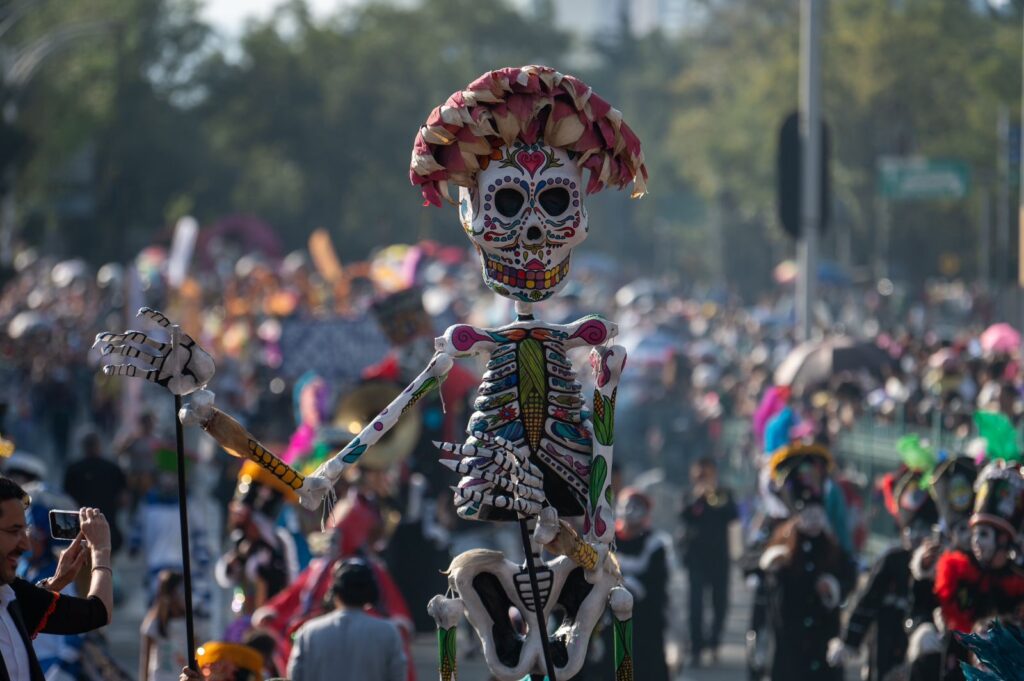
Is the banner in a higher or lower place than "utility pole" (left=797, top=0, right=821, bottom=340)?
lower

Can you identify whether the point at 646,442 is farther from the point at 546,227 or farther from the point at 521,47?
the point at 521,47

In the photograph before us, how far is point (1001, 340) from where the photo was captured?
22672 millimetres

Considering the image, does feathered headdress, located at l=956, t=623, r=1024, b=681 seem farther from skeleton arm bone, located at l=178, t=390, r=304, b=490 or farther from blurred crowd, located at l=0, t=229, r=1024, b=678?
blurred crowd, located at l=0, t=229, r=1024, b=678

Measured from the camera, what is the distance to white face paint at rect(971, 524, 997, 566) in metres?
10.1

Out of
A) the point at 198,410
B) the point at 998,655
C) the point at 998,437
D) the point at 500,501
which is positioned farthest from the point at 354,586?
the point at 998,437

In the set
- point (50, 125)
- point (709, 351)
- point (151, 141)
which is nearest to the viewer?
point (709, 351)

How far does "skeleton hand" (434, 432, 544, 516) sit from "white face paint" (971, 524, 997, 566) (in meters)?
2.52

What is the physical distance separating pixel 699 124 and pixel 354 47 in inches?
655

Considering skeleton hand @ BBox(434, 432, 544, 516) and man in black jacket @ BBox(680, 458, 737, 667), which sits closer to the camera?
skeleton hand @ BBox(434, 432, 544, 516)

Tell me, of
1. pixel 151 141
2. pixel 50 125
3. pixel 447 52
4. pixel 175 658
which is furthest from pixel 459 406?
pixel 447 52

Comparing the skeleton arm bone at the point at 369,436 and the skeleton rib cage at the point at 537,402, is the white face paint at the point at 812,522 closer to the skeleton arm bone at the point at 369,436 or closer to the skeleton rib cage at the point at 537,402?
the skeleton rib cage at the point at 537,402

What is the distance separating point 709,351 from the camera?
2848 cm

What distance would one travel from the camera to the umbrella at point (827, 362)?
21328 mm

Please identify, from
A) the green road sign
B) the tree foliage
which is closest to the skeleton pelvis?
the green road sign
